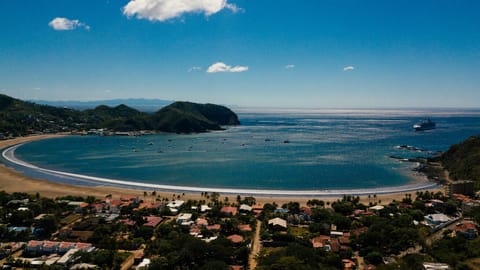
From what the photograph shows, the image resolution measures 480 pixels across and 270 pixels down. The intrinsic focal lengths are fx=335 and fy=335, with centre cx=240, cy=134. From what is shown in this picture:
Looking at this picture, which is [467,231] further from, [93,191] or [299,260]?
[93,191]

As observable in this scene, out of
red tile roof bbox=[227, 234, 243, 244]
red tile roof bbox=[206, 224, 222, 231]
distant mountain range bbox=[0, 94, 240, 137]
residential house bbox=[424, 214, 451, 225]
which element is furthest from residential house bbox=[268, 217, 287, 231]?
distant mountain range bbox=[0, 94, 240, 137]

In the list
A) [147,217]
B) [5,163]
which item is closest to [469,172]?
[147,217]

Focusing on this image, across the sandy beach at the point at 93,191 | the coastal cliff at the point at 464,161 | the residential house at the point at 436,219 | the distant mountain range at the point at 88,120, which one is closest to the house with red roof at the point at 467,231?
the residential house at the point at 436,219

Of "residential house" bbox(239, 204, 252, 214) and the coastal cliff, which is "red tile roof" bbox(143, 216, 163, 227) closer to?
"residential house" bbox(239, 204, 252, 214)

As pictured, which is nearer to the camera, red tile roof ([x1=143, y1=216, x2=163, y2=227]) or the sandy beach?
red tile roof ([x1=143, y1=216, x2=163, y2=227])

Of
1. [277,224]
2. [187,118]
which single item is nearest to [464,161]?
[277,224]

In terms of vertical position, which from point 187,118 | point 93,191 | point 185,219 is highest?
point 187,118
